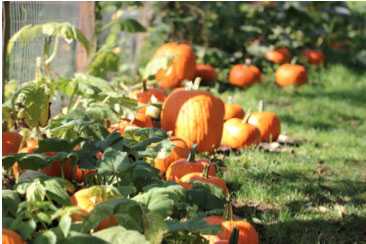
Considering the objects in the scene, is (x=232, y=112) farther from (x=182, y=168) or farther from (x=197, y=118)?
(x=182, y=168)

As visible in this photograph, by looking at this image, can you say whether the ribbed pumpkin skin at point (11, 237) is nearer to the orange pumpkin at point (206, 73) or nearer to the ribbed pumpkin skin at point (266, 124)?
the ribbed pumpkin skin at point (266, 124)

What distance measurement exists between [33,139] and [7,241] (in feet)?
5.29

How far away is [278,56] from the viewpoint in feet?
28.0

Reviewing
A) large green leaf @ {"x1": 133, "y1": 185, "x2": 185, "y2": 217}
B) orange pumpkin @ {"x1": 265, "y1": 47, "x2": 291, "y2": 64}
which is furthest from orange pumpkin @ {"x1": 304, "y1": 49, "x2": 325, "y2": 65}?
large green leaf @ {"x1": 133, "y1": 185, "x2": 185, "y2": 217}

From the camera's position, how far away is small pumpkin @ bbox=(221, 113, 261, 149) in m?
5.21

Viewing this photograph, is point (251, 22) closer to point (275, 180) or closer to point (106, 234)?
point (275, 180)

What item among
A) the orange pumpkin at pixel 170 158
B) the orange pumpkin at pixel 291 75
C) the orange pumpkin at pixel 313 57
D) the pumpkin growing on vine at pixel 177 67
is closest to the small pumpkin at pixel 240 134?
the orange pumpkin at pixel 170 158

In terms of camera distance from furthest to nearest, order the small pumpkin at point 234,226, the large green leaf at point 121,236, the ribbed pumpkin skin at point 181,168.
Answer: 1. the ribbed pumpkin skin at point 181,168
2. the small pumpkin at point 234,226
3. the large green leaf at point 121,236

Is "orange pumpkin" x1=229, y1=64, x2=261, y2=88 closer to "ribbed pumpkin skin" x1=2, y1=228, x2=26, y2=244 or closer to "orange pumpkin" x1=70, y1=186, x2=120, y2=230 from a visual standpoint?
"orange pumpkin" x1=70, y1=186, x2=120, y2=230

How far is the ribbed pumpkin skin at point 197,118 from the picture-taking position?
4949 millimetres

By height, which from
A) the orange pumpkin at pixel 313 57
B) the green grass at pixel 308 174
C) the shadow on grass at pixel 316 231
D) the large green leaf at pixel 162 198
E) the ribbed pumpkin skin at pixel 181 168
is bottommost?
the shadow on grass at pixel 316 231

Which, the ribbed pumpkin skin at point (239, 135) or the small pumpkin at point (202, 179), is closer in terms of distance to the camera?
the small pumpkin at point (202, 179)

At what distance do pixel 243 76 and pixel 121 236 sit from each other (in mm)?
5423

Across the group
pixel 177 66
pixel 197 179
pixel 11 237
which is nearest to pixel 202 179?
pixel 197 179
